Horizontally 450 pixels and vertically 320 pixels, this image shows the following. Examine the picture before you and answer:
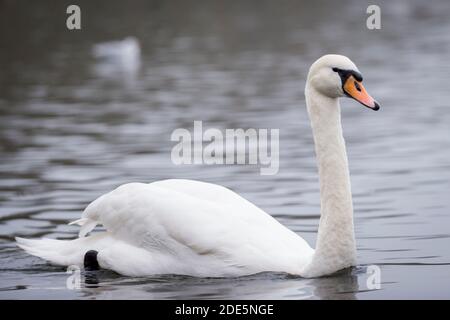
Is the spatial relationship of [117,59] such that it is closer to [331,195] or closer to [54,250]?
[54,250]

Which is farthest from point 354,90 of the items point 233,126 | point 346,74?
point 233,126

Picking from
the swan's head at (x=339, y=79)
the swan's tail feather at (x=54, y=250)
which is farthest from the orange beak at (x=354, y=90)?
the swan's tail feather at (x=54, y=250)

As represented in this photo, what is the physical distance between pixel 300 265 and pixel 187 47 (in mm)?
26716

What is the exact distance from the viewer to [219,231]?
8.94 m

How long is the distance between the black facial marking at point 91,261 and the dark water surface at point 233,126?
131mm

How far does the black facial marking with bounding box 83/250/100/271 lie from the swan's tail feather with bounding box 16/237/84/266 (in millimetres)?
165

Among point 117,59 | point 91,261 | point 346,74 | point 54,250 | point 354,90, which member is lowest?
point 91,261

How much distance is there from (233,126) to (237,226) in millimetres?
9629

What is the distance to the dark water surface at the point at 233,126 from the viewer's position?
30.4ft

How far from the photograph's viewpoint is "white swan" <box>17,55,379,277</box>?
8.81 metres

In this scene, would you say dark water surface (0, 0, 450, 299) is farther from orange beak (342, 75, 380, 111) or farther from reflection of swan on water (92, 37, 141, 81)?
orange beak (342, 75, 380, 111)

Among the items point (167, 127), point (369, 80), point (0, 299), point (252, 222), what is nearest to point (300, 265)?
point (252, 222)

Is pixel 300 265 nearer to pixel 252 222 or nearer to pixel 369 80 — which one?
pixel 252 222

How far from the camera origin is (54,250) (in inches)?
389
